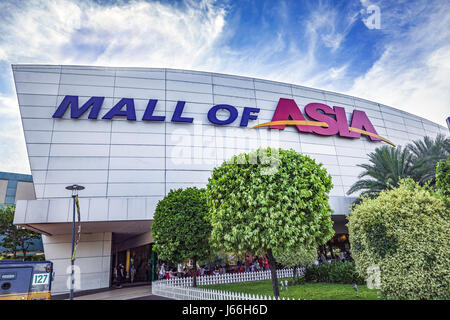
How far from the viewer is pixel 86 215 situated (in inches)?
580

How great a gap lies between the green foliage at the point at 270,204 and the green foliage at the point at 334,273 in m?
7.35

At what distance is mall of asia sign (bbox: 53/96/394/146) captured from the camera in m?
19.0

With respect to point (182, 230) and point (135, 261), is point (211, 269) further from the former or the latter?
point (182, 230)

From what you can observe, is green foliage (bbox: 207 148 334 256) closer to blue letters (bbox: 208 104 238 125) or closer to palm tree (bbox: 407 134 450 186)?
palm tree (bbox: 407 134 450 186)

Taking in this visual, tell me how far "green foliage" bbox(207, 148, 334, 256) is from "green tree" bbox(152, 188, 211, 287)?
3408 millimetres

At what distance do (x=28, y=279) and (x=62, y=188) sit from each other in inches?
414

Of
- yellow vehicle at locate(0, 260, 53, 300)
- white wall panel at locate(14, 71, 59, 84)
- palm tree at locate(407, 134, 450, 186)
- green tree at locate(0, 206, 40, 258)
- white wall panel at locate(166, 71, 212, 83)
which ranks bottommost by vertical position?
yellow vehicle at locate(0, 260, 53, 300)

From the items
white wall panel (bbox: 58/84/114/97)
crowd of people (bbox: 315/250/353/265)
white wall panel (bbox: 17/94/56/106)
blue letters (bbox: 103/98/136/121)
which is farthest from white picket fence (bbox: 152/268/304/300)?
white wall panel (bbox: 17/94/56/106)

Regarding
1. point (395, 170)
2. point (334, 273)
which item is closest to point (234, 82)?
point (395, 170)

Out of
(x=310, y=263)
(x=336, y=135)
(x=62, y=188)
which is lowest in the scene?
(x=310, y=263)

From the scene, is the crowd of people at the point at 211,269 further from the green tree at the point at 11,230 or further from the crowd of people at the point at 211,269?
the green tree at the point at 11,230
